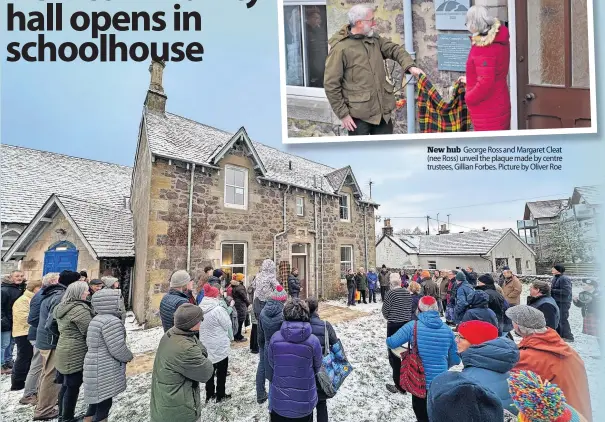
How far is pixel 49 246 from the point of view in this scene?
396 cm

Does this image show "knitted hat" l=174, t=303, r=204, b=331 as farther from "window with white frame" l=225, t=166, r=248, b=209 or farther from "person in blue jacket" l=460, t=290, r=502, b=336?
"person in blue jacket" l=460, t=290, r=502, b=336

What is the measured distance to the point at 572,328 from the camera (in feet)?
11.0

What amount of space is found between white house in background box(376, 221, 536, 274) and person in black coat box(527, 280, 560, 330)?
28 centimetres

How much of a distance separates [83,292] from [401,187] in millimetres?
2951

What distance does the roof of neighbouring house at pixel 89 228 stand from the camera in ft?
12.6

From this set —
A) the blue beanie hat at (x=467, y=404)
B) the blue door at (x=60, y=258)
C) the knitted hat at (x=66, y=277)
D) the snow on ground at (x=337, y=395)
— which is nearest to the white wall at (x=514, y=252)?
the snow on ground at (x=337, y=395)

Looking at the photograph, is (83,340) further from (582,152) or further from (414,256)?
(582,152)

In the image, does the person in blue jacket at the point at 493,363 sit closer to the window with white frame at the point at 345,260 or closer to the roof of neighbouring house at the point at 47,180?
the window with white frame at the point at 345,260

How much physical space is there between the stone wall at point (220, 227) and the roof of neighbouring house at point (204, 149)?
0.17 metres

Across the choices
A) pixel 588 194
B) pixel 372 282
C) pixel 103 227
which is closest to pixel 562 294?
pixel 588 194

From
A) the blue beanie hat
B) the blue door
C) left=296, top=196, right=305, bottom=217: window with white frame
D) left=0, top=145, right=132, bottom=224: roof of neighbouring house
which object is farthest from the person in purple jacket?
left=0, top=145, right=132, bottom=224: roof of neighbouring house

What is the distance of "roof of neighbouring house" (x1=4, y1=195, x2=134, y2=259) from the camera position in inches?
151

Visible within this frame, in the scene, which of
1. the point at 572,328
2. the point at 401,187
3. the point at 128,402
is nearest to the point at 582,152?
the point at 401,187

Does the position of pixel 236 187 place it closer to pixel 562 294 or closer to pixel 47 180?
pixel 47 180
